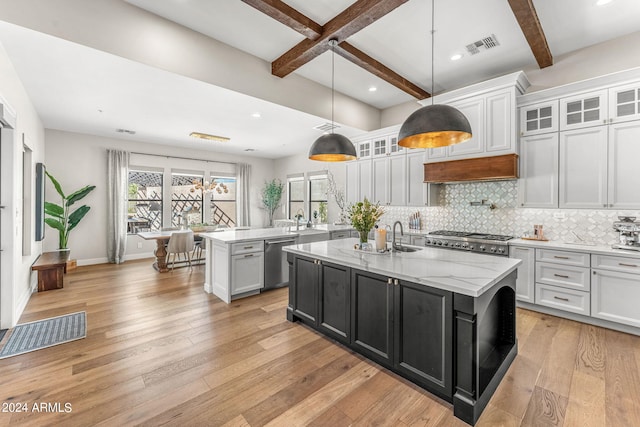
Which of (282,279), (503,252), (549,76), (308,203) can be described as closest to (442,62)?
(549,76)

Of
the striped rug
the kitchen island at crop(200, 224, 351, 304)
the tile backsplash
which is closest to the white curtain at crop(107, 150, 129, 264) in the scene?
the striped rug

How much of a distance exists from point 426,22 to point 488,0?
606 millimetres

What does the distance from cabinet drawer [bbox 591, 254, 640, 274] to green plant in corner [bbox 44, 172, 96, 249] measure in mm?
8656

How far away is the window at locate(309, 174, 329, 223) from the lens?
7660 mm

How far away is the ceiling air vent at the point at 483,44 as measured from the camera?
3.46m

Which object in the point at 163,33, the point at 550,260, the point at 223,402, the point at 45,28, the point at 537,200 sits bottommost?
the point at 223,402

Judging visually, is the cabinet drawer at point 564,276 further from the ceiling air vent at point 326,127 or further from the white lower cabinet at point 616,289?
the ceiling air vent at point 326,127

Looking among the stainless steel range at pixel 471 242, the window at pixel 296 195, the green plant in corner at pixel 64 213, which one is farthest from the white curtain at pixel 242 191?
the stainless steel range at pixel 471 242

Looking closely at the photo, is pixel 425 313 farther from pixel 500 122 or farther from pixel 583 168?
pixel 500 122

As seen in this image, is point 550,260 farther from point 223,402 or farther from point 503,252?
point 223,402

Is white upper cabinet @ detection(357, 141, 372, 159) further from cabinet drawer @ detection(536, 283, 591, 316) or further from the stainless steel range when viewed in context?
cabinet drawer @ detection(536, 283, 591, 316)

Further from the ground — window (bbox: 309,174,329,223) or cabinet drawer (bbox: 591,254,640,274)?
window (bbox: 309,174,329,223)

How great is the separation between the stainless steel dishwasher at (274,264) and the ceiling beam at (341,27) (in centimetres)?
260

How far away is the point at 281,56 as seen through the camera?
391cm
